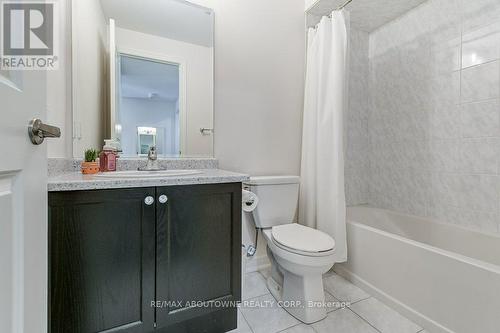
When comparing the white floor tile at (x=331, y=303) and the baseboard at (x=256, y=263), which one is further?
the baseboard at (x=256, y=263)

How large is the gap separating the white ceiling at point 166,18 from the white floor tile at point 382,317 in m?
2.02

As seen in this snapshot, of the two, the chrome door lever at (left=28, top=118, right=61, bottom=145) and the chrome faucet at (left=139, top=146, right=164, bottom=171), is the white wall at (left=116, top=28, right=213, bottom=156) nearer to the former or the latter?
the chrome faucet at (left=139, top=146, right=164, bottom=171)

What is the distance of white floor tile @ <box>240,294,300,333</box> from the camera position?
4.23 feet

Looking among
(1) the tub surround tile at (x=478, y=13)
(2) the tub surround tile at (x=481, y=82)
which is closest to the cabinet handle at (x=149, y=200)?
(2) the tub surround tile at (x=481, y=82)

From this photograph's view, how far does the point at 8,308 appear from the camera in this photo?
464 mm

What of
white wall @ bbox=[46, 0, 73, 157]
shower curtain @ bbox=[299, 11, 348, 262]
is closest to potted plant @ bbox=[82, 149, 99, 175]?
white wall @ bbox=[46, 0, 73, 157]

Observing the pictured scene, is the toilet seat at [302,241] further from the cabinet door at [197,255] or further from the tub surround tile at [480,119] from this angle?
the tub surround tile at [480,119]

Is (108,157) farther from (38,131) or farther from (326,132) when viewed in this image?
(326,132)

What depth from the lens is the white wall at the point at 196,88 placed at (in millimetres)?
1553

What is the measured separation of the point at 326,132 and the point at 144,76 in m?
1.30

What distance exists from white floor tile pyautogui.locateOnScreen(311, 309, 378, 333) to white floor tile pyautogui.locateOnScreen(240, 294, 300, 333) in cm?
14

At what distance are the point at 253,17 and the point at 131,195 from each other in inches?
63.8

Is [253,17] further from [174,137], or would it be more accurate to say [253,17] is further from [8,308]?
[8,308]

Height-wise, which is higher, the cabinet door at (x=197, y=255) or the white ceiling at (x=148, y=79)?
the white ceiling at (x=148, y=79)
